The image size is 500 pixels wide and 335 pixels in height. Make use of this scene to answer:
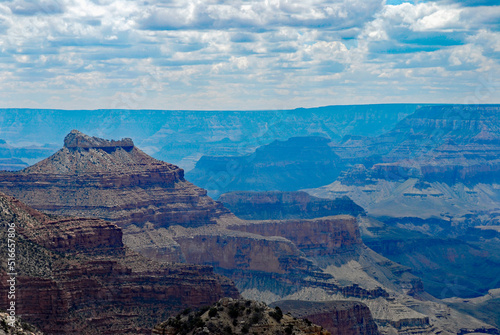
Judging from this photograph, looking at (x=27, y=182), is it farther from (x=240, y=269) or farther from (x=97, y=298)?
(x=97, y=298)

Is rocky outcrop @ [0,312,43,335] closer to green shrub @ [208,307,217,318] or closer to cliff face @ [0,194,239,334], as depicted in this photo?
green shrub @ [208,307,217,318]

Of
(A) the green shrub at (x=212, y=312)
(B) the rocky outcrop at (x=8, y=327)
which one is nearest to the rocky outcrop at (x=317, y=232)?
(B) the rocky outcrop at (x=8, y=327)

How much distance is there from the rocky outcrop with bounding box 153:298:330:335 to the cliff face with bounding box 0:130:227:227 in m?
103

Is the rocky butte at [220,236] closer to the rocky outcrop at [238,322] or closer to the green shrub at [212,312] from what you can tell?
the rocky outcrop at [238,322]

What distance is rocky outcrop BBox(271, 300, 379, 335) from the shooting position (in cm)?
12975

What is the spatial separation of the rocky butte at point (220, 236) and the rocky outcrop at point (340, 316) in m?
11.7

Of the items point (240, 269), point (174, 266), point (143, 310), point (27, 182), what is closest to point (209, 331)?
point (143, 310)

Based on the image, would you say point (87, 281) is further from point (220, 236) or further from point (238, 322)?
point (220, 236)

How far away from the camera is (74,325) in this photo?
9194 centimetres

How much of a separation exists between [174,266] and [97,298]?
60.8ft

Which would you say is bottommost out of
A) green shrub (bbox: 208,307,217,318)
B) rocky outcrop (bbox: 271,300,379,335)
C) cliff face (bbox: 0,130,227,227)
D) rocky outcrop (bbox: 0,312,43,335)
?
rocky outcrop (bbox: 271,300,379,335)

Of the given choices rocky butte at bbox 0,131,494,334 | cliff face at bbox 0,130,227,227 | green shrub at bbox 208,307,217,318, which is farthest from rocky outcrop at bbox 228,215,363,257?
green shrub at bbox 208,307,217,318

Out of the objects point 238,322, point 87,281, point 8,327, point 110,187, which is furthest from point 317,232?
point 238,322

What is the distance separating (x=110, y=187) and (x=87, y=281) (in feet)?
233
